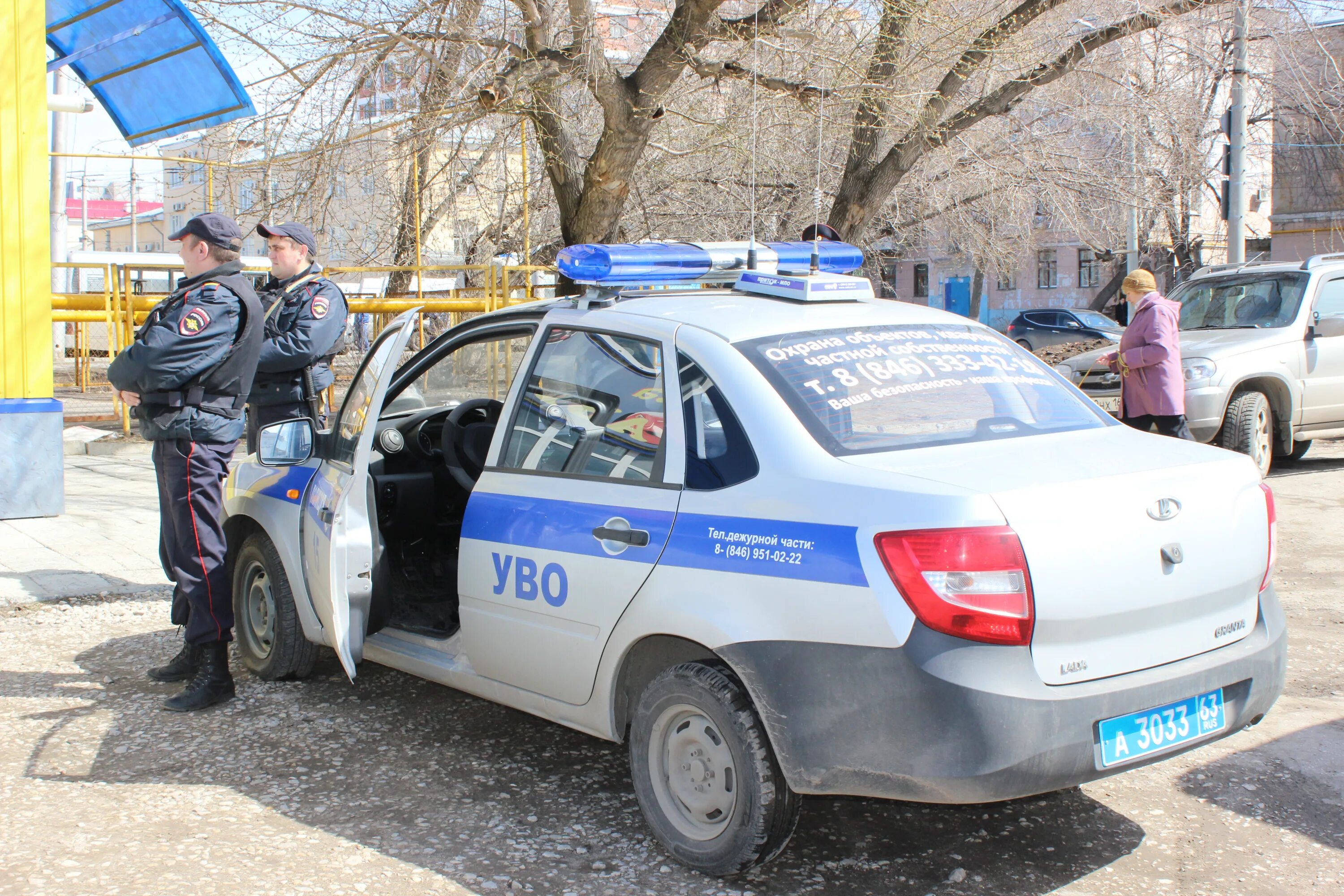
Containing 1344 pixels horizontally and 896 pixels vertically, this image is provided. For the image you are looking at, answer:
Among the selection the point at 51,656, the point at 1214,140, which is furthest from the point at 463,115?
the point at 1214,140

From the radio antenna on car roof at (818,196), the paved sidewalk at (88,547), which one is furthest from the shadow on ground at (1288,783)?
the paved sidewalk at (88,547)

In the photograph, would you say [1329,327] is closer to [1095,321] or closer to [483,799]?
[483,799]

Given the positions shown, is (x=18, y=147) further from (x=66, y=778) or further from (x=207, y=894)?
(x=207, y=894)

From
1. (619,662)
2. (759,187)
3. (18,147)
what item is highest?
(759,187)

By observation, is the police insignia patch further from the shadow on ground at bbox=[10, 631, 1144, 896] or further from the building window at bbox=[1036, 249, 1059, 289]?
the building window at bbox=[1036, 249, 1059, 289]

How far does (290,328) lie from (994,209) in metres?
15.0

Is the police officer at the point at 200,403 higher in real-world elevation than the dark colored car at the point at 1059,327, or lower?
lower

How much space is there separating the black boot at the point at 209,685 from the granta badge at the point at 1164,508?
347 cm

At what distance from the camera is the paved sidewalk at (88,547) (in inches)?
258

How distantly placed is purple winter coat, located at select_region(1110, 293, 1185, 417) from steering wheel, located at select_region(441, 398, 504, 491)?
194 inches

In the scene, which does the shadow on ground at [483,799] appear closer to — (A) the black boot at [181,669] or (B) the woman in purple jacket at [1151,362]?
(A) the black boot at [181,669]

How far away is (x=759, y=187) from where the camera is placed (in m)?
16.0

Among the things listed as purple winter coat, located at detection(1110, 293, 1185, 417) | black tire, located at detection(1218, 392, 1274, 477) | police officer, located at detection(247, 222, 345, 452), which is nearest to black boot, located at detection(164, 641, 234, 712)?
police officer, located at detection(247, 222, 345, 452)

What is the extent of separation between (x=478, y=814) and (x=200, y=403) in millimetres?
1995
